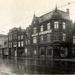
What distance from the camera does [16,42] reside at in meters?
53.5

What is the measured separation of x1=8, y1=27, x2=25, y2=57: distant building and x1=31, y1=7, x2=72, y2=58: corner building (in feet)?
36.6

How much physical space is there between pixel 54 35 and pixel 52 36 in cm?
58

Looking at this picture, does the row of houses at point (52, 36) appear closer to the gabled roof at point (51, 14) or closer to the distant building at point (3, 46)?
the gabled roof at point (51, 14)

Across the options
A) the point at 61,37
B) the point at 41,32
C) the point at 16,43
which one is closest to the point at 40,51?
the point at 41,32

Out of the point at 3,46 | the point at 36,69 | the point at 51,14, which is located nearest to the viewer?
the point at 36,69

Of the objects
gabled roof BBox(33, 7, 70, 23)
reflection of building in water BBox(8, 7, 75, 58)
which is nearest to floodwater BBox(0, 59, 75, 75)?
reflection of building in water BBox(8, 7, 75, 58)

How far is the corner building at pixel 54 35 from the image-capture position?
34.8 meters

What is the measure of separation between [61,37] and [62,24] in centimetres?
368

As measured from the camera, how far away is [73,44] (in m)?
38.3

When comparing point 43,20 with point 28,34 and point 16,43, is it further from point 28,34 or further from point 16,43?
point 16,43

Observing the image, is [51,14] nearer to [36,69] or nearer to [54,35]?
[54,35]

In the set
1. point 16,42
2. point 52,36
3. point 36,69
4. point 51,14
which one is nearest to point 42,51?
point 52,36

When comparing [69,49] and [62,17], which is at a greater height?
[62,17]

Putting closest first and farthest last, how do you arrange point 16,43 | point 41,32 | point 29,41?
point 41,32 → point 29,41 → point 16,43
